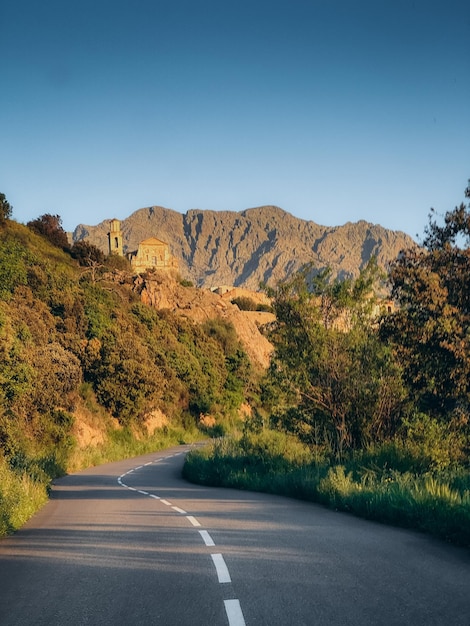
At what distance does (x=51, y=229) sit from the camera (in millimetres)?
73938

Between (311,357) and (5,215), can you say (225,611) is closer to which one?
(311,357)

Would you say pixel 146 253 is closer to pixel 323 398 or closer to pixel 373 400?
pixel 323 398

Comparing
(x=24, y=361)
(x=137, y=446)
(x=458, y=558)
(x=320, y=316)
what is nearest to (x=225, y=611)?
(x=458, y=558)

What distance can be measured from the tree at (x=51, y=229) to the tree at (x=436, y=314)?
207 ft

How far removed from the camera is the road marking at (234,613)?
5141 mm

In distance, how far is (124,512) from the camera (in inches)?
540

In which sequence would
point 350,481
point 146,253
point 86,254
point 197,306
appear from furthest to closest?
point 146,253 → point 197,306 → point 86,254 → point 350,481

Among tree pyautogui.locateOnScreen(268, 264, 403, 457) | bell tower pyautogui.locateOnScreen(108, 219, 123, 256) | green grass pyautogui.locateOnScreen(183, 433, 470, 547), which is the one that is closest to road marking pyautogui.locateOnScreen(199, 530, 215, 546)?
green grass pyautogui.locateOnScreen(183, 433, 470, 547)

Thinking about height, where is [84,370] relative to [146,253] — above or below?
below

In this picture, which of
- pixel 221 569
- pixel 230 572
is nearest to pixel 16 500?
pixel 221 569

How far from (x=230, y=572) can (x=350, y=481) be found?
7573 millimetres

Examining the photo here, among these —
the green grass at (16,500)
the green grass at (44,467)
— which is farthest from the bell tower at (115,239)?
the green grass at (16,500)

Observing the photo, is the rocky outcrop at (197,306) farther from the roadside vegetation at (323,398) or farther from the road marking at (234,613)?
the road marking at (234,613)

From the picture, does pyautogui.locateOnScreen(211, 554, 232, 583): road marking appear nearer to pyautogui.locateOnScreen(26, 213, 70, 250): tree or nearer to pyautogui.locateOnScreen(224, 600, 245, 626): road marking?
pyautogui.locateOnScreen(224, 600, 245, 626): road marking
